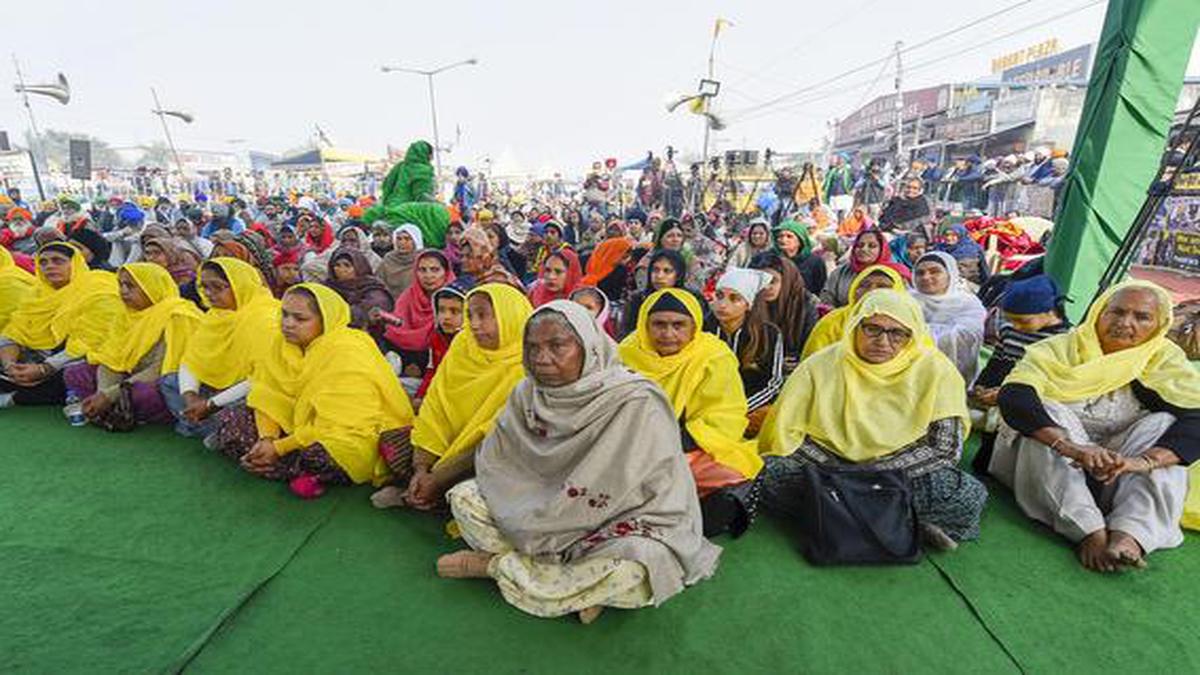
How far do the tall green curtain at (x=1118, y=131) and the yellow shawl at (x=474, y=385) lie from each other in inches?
162

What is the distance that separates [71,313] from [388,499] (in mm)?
2847

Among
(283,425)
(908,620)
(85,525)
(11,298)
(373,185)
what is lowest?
(908,620)

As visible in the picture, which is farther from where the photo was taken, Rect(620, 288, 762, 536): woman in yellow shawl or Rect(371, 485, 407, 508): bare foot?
Rect(371, 485, 407, 508): bare foot

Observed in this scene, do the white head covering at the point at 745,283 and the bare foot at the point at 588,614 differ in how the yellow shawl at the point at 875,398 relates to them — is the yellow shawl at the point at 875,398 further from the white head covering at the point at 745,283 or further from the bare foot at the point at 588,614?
the bare foot at the point at 588,614

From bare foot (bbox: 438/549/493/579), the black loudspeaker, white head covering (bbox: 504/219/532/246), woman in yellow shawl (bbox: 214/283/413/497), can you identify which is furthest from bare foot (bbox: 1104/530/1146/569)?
the black loudspeaker

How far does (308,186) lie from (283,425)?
32430mm

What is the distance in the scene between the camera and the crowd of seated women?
2.11 m

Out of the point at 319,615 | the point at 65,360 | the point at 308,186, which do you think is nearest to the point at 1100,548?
the point at 319,615

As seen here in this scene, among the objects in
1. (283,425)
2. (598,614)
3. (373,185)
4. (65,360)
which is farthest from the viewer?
(373,185)

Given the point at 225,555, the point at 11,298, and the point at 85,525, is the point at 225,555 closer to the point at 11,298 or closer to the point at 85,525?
the point at 85,525

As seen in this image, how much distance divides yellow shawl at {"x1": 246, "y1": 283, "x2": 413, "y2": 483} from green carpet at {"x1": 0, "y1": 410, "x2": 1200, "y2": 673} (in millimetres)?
288

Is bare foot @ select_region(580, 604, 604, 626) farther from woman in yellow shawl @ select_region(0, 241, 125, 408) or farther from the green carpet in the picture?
woman in yellow shawl @ select_region(0, 241, 125, 408)

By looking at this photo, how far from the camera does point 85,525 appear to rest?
262 cm

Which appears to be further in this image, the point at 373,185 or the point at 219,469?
the point at 373,185
